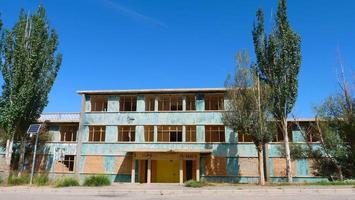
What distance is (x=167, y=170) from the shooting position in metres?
34.9

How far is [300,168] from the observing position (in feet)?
104

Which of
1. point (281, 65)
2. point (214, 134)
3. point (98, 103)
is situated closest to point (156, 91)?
point (98, 103)

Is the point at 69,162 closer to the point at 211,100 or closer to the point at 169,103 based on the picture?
the point at 169,103

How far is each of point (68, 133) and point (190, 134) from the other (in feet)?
43.5

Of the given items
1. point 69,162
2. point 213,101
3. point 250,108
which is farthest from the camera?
point 69,162

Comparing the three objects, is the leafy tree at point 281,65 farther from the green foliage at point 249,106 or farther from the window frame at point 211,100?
the window frame at point 211,100

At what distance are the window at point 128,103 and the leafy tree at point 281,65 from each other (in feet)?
45.7

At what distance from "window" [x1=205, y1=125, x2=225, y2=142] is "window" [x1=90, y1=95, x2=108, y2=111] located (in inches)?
449

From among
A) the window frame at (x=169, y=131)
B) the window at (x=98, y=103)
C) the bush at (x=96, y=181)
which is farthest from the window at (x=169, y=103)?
the bush at (x=96, y=181)

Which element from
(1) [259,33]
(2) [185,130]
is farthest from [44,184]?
(1) [259,33]

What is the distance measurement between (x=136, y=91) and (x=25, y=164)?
44.8ft

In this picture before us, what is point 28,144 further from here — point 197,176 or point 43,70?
point 197,176

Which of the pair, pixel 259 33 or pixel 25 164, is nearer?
pixel 259 33

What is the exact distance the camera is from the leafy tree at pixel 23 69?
23.9m
